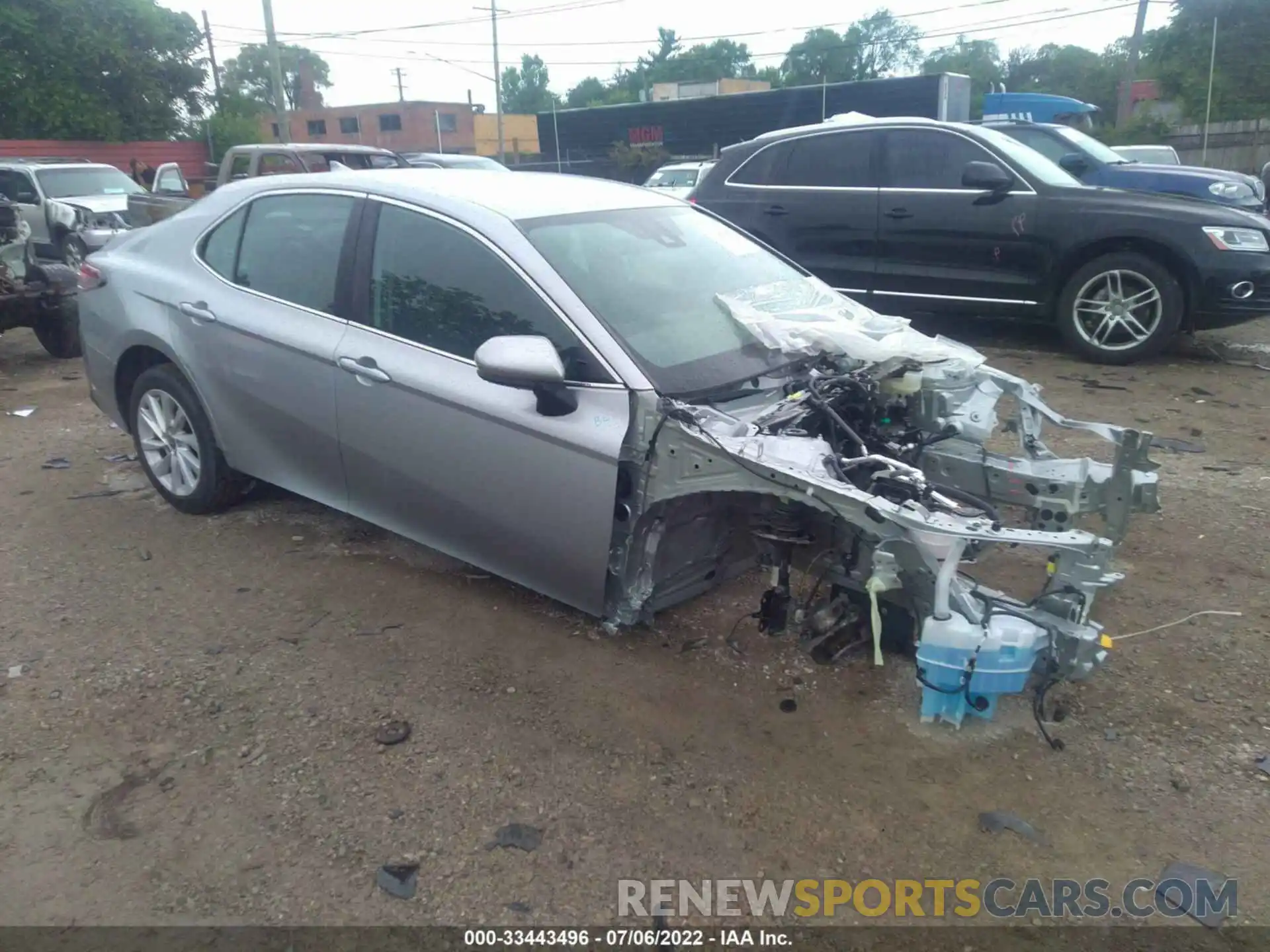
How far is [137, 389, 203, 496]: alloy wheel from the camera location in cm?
474

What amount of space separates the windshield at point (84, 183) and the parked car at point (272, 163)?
2046 mm

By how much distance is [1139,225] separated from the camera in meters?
7.22

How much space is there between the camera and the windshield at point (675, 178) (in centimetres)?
1953

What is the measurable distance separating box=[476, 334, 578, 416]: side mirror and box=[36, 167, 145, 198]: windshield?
44.1 feet

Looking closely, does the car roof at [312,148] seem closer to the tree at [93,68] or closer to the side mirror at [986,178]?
the side mirror at [986,178]

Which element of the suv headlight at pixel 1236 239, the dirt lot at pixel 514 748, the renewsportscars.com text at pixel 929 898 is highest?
the suv headlight at pixel 1236 239

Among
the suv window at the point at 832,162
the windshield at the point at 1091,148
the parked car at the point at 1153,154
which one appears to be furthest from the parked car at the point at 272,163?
the parked car at the point at 1153,154

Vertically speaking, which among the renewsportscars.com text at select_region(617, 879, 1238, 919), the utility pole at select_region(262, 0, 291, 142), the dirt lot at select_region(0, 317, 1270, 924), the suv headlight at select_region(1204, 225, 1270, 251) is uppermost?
the utility pole at select_region(262, 0, 291, 142)

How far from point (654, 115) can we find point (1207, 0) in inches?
681

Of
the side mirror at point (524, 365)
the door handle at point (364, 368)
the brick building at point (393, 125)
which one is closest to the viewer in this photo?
the side mirror at point (524, 365)

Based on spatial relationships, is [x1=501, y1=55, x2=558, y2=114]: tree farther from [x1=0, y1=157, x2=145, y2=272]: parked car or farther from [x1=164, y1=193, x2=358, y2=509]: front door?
[x1=164, y1=193, x2=358, y2=509]: front door

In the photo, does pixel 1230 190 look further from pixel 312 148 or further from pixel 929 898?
pixel 312 148

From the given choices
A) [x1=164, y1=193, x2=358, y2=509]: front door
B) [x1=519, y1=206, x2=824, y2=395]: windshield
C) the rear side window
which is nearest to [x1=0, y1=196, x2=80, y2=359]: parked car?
the rear side window

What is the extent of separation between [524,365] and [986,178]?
5.72 m
